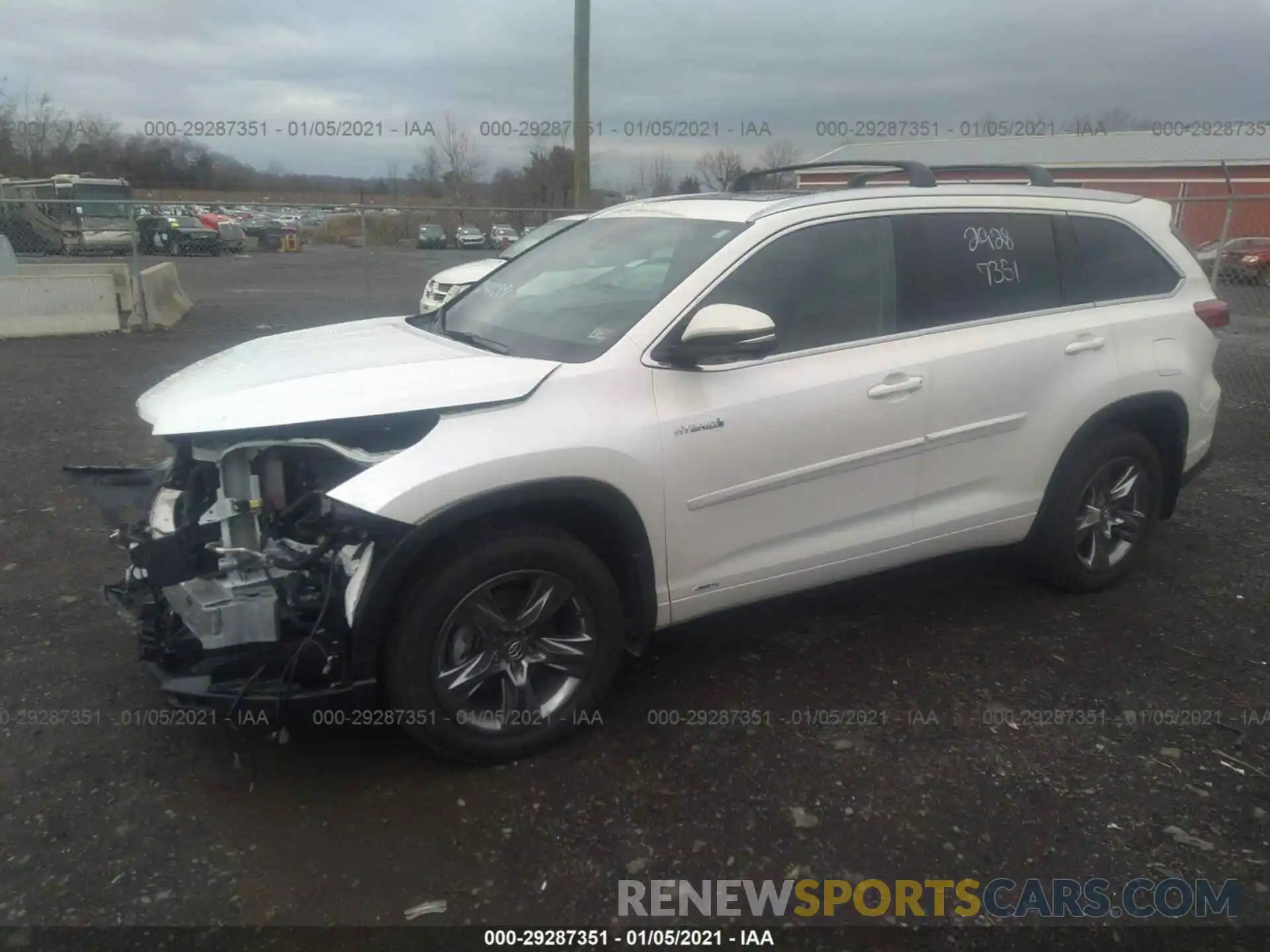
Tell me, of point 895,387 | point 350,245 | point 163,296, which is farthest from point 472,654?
point 350,245

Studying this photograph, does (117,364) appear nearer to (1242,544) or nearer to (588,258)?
(588,258)

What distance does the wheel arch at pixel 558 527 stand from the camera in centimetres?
291

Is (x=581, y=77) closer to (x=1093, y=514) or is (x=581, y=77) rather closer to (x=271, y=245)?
(x=1093, y=514)

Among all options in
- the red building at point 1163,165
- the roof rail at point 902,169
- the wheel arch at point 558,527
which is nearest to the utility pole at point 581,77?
the roof rail at point 902,169

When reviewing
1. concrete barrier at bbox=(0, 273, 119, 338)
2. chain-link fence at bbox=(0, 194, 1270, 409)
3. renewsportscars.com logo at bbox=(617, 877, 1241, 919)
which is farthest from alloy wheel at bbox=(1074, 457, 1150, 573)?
concrete barrier at bbox=(0, 273, 119, 338)

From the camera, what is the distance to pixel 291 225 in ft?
122

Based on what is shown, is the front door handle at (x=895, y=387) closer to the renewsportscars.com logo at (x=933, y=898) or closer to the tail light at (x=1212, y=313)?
the renewsportscars.com logo at (x=933, y=898)

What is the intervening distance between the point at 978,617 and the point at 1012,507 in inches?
22.8

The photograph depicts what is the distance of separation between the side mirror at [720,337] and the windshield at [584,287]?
0.21 meters

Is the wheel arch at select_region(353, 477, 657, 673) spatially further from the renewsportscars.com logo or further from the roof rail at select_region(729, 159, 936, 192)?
the roof rail at select_region(729, 159, 936, 192)

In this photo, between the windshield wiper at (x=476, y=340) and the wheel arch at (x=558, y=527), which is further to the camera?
the windshield wiper at (x=476, y=340)

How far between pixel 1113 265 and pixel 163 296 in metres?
13.5

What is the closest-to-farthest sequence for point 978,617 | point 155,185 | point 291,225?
point 978,617
point 155,185
point 291,225

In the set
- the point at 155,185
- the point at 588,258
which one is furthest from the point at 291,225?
the point at 588,258
